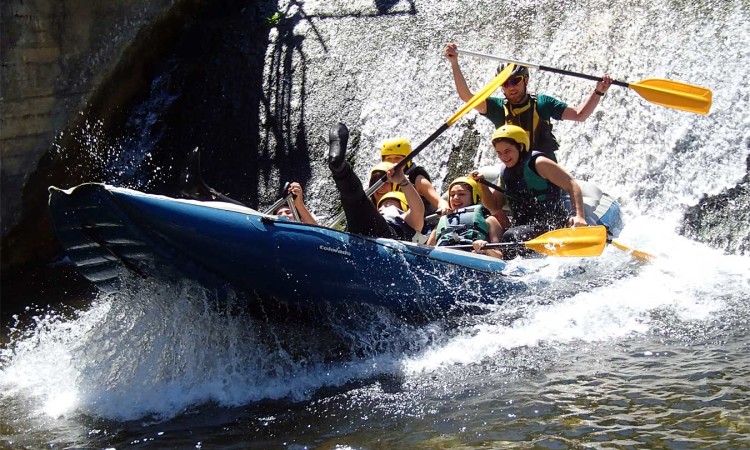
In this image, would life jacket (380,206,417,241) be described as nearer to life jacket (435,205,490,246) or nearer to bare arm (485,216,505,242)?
life jacket (435,205,490,246)

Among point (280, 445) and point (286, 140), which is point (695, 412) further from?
point (286, 140)

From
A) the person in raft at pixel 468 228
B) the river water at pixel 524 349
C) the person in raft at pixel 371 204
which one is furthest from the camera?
the person in raft at pixel 468 228

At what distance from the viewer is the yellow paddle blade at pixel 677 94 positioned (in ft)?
21.0

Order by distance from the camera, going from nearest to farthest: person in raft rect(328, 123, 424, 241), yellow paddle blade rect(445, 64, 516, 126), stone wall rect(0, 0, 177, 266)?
person in raft rect(328, 123, 424, 241), yellow paddle blade rect(445, 64, 516, 126), stone wall rect(0, 0, 177, 266)

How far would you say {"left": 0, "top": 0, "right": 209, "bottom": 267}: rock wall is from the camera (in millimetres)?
9297

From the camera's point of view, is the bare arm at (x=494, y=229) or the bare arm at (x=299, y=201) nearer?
the bare arm at (x=299, y=201)

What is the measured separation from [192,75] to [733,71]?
5.74 meters

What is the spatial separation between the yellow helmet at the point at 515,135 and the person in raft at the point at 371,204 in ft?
2.43

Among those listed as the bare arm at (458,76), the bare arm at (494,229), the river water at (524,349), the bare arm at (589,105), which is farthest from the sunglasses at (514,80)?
the river water at (524,349)

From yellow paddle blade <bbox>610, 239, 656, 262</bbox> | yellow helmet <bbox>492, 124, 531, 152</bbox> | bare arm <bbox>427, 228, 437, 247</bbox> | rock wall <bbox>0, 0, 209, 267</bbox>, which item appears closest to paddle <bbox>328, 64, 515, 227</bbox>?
yellow helmet <bbox>492, 124, 531, 152</bbox>

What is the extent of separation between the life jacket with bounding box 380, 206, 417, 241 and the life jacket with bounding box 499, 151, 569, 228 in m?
0.75

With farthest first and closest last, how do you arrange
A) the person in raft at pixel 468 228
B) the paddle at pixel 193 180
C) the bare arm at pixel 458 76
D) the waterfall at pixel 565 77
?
the waterfall at pixel 565 77 → the bare arm at pixel 458 76 → the person in raft at pixel 468 228 → the paddle at pixel 193 180

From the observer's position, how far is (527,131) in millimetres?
6750

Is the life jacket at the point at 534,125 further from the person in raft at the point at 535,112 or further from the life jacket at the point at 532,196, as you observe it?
the life jacket at the point at 532,196
